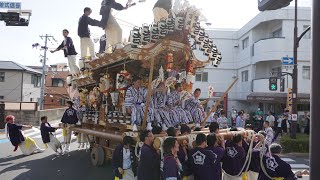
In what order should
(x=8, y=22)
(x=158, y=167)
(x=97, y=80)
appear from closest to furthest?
1. (x=158, y=167)
2. (x=97, y=80)
3. (x=8, y=22)

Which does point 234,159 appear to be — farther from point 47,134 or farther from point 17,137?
point 17,137

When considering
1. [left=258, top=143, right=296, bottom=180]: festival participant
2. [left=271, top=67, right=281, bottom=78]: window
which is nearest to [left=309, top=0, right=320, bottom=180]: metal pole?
[left=258, top=143, right=296, bottom=180]: festival participant

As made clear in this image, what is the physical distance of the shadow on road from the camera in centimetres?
811

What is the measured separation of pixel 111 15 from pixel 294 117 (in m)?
9.39

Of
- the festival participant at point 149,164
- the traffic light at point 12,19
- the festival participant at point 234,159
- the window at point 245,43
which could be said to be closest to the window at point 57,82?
the window at point 245,43

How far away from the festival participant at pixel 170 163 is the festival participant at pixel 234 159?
130 cm

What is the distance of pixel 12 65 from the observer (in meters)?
34.3

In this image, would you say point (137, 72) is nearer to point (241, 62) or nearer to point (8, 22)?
point (8, 22)

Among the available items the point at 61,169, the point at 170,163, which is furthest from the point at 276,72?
the point at 170,163

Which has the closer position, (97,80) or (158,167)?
(158,167)

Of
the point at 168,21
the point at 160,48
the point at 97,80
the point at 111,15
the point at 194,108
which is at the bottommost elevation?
the point at 194,108

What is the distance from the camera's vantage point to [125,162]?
5621 mm

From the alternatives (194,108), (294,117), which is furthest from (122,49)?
(294,117)

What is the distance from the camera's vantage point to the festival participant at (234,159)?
18.0 feet
